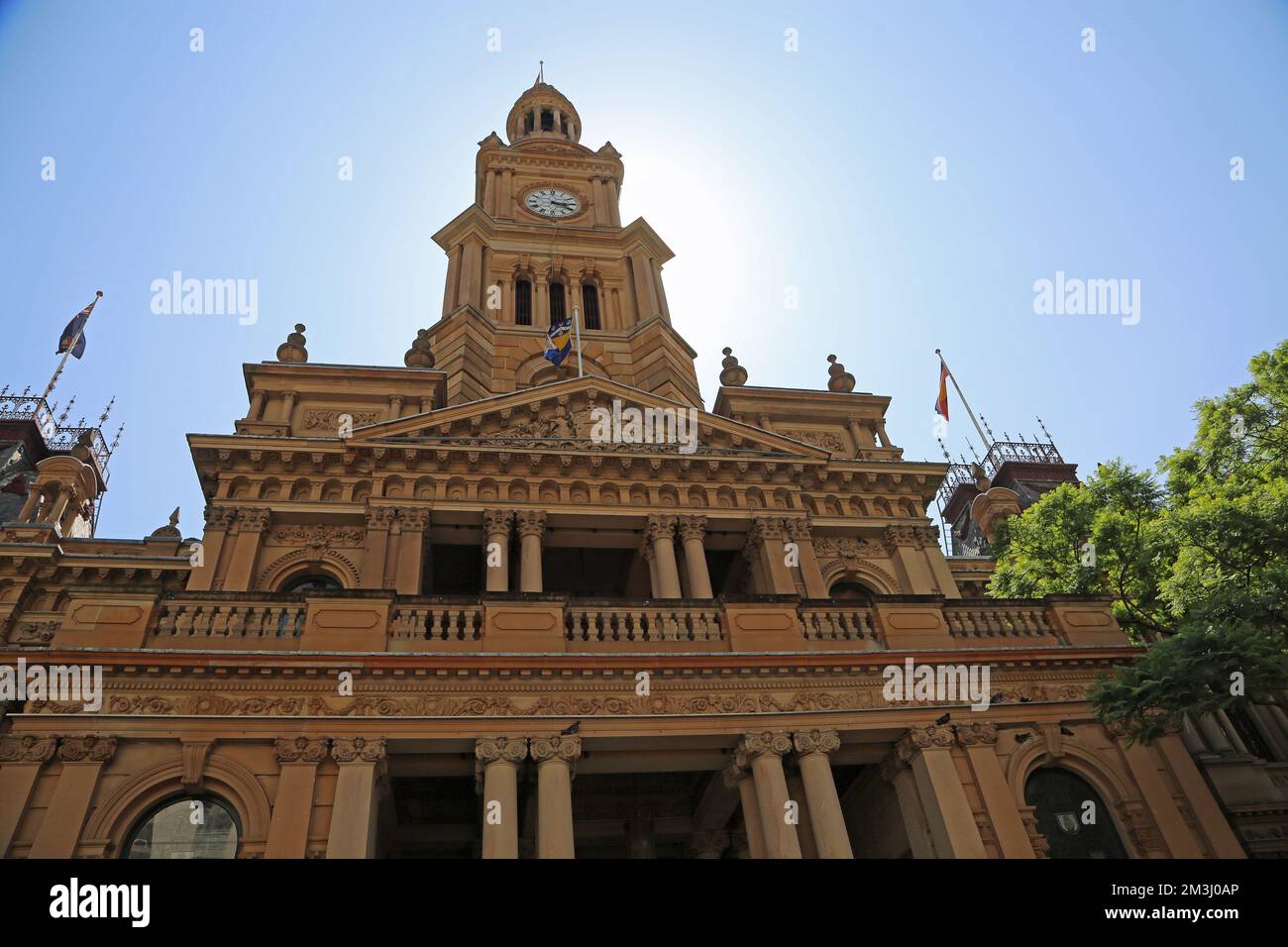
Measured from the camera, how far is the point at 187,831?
13.7 m

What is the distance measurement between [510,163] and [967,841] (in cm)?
3819

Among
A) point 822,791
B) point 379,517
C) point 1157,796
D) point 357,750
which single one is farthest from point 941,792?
point 379,517

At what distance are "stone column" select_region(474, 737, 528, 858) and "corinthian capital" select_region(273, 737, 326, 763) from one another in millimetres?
2493

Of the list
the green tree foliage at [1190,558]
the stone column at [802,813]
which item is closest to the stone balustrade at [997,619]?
the green tree foliage at [1190,558]

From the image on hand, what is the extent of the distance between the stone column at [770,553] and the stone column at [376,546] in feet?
31.5

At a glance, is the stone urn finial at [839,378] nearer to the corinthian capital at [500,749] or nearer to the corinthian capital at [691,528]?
the corinthian capital at [691,528]

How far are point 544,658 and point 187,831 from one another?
20.1ft

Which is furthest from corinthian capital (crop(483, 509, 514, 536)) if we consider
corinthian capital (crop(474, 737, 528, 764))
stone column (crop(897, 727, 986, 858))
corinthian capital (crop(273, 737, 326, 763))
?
stone column (crop(897, 727, 986, 858))

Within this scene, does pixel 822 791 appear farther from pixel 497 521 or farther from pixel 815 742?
pixel 497 521

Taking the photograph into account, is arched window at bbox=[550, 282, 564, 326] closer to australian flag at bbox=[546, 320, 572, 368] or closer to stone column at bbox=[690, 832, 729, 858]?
australian flag at bbox=[546, 320, 572, 368]

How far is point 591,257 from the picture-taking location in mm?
38250

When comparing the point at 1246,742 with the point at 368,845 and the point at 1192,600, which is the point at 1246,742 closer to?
the point at 1192,600

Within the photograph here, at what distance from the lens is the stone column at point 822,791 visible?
48.1 feet

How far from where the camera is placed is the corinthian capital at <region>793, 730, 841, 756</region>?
15.5m
